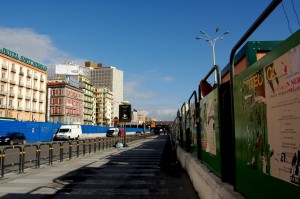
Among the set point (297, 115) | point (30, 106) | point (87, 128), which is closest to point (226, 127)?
point (297, 115)

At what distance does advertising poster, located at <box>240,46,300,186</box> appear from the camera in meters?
2.71

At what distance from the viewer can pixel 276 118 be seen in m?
3.07

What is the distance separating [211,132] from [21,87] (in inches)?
3319

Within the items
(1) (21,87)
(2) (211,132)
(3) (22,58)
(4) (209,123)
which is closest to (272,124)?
(2) (211,132)

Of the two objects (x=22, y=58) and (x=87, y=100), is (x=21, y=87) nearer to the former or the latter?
(x=22, y=58)

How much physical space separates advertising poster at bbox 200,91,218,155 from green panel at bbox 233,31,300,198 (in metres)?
1.92

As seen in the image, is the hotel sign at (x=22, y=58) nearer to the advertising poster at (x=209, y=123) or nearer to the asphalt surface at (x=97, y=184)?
the asphalt surface at (x=97, y=184)

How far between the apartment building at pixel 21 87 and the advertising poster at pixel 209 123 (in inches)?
2980

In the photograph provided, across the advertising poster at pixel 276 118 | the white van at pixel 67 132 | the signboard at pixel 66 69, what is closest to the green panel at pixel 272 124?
the advertising poster at pixel 276 118

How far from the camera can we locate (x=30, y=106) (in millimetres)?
87812

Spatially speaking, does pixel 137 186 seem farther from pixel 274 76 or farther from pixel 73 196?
pixel 274 76

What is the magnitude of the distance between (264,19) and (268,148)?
129 cm

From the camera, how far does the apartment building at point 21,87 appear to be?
252 ft

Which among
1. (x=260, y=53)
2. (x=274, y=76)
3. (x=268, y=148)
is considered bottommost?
(x=268, y=148)
